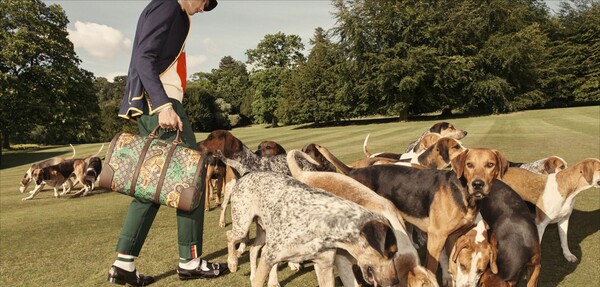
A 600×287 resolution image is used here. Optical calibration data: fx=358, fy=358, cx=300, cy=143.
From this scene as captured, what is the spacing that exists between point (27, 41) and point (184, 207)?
34.3 m

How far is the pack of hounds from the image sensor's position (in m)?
2.73

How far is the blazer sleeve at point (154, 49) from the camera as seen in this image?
3363mm

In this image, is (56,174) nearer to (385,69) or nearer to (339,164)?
(339,164)

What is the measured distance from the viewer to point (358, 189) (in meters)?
3.56

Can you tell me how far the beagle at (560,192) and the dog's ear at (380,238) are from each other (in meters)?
2.59

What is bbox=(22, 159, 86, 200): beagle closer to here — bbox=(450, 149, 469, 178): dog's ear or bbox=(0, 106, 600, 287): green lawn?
bbox=(0, 106, 600, 287): green lawn

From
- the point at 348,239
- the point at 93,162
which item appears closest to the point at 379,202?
the point at 348,239

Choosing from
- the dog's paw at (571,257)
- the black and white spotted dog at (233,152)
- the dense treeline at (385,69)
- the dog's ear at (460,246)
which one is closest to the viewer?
the dog's ear at (460,246)

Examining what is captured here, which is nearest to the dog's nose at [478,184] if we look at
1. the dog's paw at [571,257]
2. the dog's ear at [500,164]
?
the dog's ear at [500,164]

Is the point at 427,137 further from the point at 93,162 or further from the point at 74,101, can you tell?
the point at 74,101

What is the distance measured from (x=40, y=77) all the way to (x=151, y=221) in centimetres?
3350

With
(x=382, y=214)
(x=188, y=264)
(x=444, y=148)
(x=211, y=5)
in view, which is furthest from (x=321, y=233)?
(x=444, y=148)

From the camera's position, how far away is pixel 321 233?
2.78m

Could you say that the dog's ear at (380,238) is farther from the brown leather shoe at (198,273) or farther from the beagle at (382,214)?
the brown leather shoe at (198,273)
